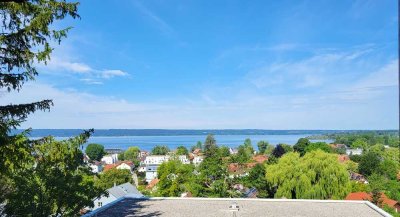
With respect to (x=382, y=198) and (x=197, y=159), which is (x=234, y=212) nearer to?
(x=382, y=198)

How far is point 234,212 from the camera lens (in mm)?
13867

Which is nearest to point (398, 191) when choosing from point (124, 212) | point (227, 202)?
point (227, 202)

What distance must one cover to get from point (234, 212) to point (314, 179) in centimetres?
1859

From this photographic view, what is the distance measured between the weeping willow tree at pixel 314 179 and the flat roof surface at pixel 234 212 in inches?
524

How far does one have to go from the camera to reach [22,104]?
306 inches

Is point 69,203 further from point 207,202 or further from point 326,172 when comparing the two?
point 326,172

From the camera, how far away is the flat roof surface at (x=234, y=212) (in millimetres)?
14523

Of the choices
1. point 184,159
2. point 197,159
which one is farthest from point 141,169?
point 197,159

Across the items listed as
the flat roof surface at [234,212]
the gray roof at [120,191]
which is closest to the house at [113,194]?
the gray roof at [120,191]

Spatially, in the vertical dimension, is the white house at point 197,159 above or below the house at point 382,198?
below

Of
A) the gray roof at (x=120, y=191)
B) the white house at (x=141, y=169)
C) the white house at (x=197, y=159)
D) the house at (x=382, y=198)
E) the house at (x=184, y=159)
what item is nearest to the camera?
the house at (x=382, y=198)

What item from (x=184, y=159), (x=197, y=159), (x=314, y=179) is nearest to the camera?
(x=314, y=179)

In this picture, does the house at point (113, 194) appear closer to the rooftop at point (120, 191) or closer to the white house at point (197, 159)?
the rooftop at point (120, 191)

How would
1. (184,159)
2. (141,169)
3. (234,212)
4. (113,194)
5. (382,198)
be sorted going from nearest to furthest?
1. (234,212)
2. (382,198)
3. (113,194)
4. (141,169)
5. (184,159)
